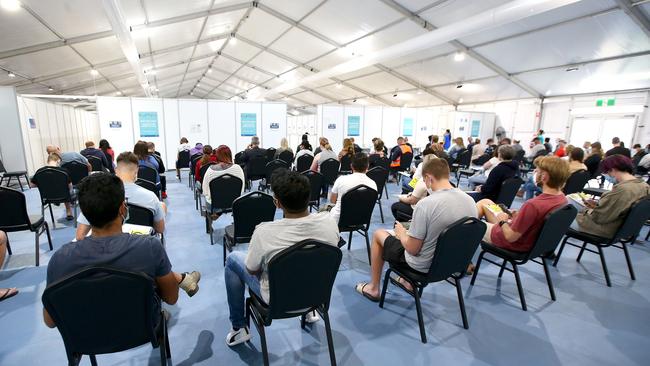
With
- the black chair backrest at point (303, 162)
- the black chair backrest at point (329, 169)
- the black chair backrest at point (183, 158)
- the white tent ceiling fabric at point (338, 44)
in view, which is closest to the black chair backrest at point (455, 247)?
the black chair backrest at point (329, 169)

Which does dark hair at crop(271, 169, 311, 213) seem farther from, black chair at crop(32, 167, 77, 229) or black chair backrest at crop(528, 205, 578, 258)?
black chair at crop(32, 167, 77, 229)

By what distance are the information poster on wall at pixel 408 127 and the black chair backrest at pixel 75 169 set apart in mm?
11120

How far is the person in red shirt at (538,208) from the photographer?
7.66ft

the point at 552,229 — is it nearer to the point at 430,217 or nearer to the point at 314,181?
the point at 430,217

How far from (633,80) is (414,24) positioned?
7428 millimetres

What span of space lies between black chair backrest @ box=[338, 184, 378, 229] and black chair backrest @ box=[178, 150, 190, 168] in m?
5.70

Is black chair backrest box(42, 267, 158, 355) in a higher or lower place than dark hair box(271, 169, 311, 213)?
lower

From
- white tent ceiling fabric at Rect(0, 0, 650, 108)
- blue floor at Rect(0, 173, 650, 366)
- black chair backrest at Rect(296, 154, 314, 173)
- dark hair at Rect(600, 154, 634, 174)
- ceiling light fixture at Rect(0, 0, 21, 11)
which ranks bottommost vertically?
blue floor at Rect(0, 173, 650, 366)

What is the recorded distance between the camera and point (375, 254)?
258 cm

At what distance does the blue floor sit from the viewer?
1.99 m

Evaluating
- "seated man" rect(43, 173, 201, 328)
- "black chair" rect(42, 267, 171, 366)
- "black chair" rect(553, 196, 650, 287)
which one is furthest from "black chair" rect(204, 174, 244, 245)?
"black chair" rect(553, 196, 650, 287)

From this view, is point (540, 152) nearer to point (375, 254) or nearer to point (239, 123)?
point (375, 254)

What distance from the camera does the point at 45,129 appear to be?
9.19 metres

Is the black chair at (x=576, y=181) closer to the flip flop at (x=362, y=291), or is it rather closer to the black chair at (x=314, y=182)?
the black chair at (x=314, y=182)
